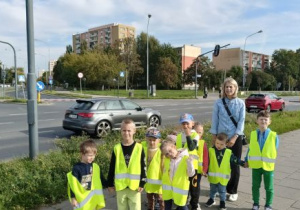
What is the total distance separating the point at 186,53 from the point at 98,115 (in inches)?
3569

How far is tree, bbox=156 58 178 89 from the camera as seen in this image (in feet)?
249

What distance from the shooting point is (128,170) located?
322 centimetres

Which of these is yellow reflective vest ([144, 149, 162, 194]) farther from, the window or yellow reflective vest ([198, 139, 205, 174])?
the window

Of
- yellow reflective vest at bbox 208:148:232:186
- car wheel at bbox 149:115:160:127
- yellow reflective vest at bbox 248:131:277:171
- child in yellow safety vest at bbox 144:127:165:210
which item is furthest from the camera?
car wheel at bbox 149:115:160:127

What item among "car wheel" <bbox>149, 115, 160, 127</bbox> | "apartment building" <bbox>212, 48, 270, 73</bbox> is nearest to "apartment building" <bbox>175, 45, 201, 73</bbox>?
"apartment building" <bbox>212, 48, 270, 73</bbox>

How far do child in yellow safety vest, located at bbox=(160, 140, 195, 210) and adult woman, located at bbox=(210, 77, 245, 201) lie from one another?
3.74 feet

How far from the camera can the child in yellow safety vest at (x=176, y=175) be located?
3.28m

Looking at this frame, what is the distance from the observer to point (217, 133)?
4.37 metres

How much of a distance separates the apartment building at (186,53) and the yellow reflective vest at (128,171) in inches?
3619

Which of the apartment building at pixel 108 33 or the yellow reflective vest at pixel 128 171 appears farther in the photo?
the apartment building at pixel 108 33

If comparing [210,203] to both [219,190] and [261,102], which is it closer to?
[219,190]

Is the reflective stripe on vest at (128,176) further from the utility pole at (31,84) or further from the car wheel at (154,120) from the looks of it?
the car wheel at (154,120)

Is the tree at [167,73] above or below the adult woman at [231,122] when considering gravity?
above

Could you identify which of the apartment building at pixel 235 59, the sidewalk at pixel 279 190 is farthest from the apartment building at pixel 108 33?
the sidewalk at pixel 279 190
